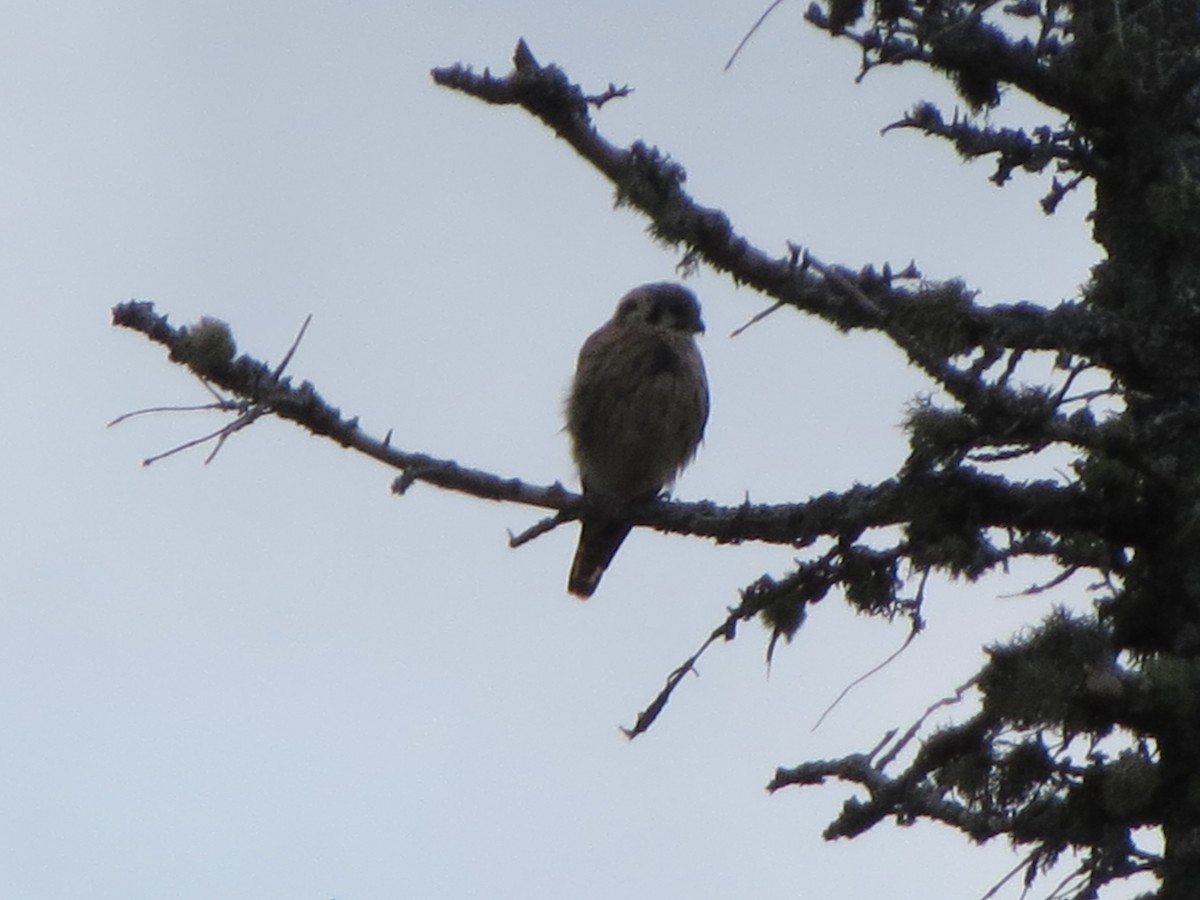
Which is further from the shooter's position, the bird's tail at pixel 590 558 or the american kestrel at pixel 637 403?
the bird's tail at pixel 590 558

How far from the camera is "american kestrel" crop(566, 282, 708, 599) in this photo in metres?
6.84

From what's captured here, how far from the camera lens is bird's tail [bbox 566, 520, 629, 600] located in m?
7.07

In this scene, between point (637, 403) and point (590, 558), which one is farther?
point (590, 558)

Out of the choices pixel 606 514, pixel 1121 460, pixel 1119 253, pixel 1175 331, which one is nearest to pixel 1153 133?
pixel 1119 253

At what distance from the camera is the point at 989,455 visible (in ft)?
11.9

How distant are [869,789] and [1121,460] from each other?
93cm

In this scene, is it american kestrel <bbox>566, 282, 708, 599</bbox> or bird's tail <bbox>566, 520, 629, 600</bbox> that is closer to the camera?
american kestrel <bbox>566, 282, 708, 599</bbox>

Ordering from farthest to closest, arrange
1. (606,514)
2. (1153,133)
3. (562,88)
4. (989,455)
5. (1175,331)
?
(606,514)
(1153,133)
(1175,331)
(989,455)
(562,88)

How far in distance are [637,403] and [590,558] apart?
30.0 inches

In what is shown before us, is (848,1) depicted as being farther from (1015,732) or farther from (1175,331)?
(1015,732)

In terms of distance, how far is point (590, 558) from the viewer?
727 cm

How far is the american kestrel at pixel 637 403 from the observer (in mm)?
6840

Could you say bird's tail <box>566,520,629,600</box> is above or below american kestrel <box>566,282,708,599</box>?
below

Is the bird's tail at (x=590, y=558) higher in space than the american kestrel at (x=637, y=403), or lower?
lower
